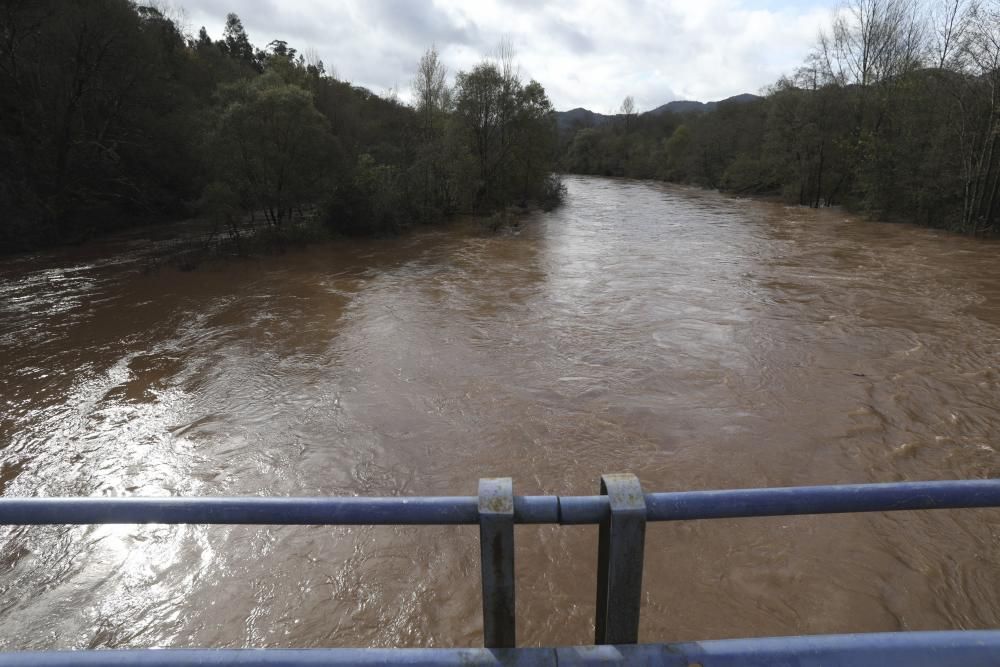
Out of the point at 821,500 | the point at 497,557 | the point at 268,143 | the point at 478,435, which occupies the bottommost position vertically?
the point at 478,435

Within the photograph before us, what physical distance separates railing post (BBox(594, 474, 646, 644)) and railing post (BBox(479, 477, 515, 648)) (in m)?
0.29

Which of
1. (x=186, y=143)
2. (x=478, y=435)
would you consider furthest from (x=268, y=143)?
(x=478, y=435)

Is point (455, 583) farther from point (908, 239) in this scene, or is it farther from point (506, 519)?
point (908, 239)

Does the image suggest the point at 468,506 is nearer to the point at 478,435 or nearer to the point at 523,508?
the point at 523,508

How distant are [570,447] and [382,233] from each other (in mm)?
17396

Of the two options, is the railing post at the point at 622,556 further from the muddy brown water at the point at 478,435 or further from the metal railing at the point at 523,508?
the muddy brown water at the point at 478,435

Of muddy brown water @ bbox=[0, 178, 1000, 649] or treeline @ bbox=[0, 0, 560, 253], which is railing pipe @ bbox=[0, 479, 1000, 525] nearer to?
muddy brown water @ bbox=[0, 178, 1000, 649]

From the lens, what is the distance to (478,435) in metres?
6.39

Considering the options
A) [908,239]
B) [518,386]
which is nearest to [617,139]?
[908,239]

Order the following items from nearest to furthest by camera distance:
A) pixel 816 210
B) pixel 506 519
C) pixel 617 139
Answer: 1. pixel 506 519
2. pixel 816 210
3. pixel 617 139

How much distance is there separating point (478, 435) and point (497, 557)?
189 inches

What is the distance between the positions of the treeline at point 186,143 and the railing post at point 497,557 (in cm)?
1746

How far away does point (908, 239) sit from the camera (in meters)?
19.4

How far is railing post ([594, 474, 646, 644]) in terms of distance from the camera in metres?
1.55
